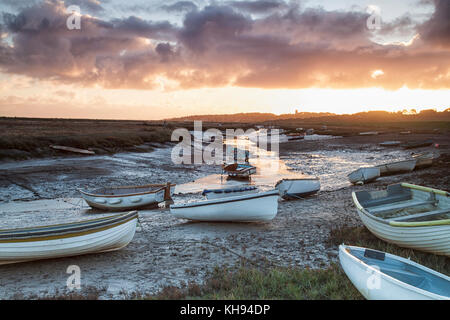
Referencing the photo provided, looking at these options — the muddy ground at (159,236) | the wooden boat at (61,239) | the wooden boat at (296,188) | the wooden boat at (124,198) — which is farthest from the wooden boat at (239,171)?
the wooden boat at (61,239)

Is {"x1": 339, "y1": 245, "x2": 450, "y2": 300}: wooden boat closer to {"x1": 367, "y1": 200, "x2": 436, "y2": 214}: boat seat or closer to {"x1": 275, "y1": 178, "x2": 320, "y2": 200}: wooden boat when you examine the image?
{"x1": 367, "y1": 200, "x2": 436, "y2": 214}: boat seat

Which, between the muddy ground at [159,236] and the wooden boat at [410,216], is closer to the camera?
the wooden boat at [410,216]

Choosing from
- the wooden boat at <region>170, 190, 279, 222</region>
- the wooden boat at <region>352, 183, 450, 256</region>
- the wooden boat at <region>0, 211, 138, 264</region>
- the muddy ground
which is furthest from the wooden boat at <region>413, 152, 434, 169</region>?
the wooden boat at <region>0, 211, 138, 264</region>

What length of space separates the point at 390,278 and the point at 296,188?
41.4ft

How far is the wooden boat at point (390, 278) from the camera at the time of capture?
5.09 meters

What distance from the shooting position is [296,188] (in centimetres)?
1781

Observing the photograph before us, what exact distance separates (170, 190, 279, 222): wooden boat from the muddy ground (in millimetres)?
369

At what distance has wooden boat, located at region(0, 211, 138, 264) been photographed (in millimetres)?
8797

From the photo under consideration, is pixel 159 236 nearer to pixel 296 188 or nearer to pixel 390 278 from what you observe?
pixel 390 278

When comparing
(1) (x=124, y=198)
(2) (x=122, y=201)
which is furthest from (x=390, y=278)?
(2) (x=122, y=201)

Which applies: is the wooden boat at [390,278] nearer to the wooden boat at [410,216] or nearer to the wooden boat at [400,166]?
the wooden boat at [410,216]

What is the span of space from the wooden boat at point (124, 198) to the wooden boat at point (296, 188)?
646 centimetres
